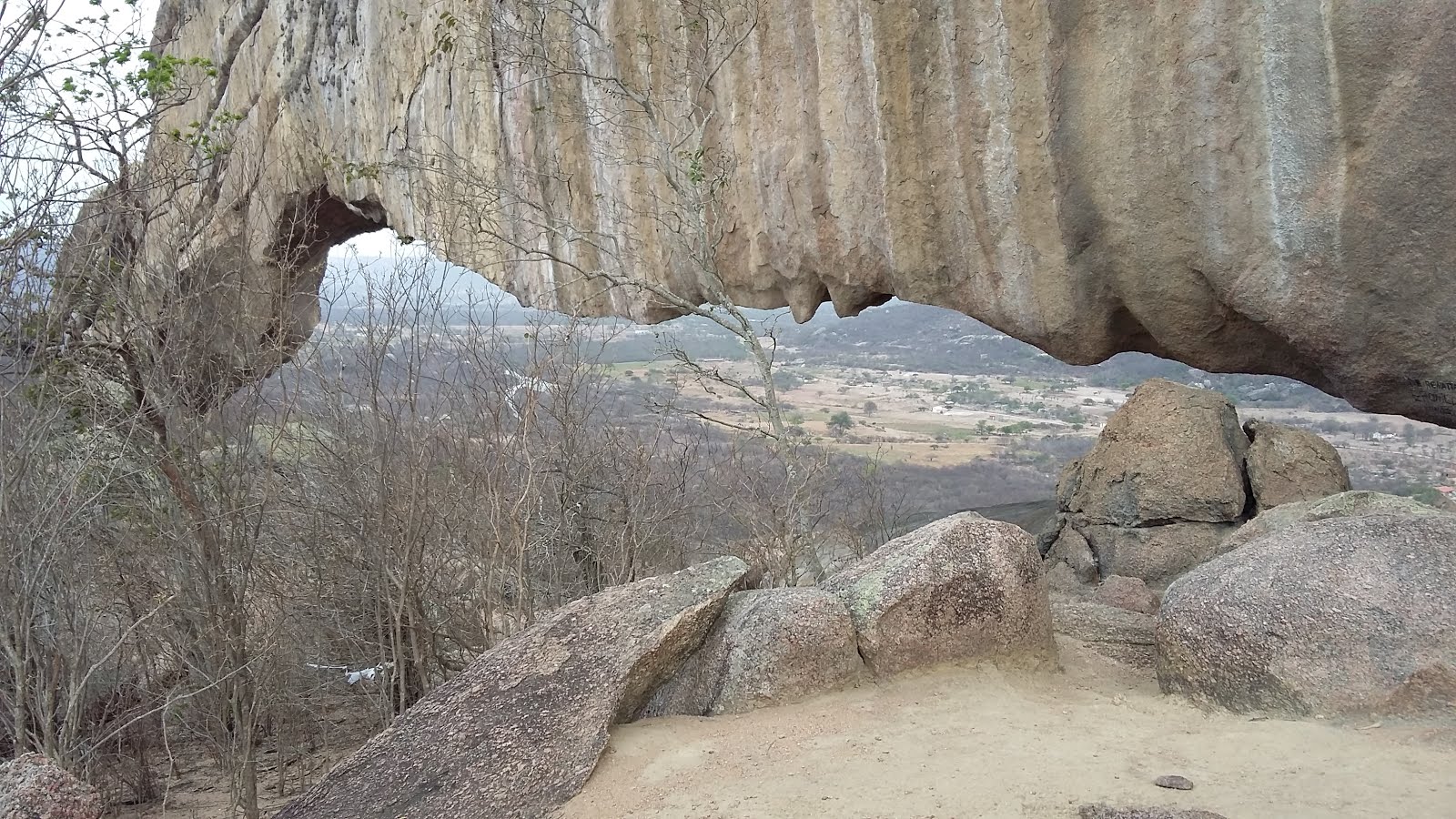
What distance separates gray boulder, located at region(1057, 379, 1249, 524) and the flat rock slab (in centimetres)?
518

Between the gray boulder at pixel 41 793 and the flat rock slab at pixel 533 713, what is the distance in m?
0.75

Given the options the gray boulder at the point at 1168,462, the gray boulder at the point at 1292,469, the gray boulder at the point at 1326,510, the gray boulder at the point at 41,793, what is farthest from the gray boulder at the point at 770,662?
→ the gray boulder at the point at 1292,469

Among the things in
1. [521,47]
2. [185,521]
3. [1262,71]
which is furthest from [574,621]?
[521,47]

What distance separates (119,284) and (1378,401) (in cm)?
626

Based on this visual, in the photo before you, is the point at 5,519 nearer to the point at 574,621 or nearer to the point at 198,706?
the point at 198,706

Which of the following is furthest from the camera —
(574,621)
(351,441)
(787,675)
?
(351,441)

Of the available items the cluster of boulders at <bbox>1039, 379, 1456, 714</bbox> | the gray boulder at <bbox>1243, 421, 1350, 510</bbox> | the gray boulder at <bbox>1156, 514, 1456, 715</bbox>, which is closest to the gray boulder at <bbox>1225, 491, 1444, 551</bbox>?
the cluster of boulders at <bbox>1039, 379, 1456, 714</bbox>

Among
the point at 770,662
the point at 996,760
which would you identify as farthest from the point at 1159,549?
the point at 996,760

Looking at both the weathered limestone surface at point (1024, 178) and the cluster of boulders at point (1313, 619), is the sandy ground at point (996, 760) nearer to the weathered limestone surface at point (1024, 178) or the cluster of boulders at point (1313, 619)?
the cluster of boulders at point (1313, 619)

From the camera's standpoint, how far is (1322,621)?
11.4 ft

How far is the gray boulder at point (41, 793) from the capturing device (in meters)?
3.50

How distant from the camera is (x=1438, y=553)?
359 cm

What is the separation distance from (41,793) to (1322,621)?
4.44m

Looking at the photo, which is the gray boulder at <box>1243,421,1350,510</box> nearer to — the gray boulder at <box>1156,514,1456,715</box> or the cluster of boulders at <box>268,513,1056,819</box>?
the gray boulder at <box>1156,514,1456,715</box>
